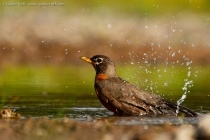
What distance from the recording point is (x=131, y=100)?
10.6 meters

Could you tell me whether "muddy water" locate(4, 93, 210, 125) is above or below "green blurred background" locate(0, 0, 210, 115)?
below

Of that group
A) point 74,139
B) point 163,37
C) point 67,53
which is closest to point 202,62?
point 163,37

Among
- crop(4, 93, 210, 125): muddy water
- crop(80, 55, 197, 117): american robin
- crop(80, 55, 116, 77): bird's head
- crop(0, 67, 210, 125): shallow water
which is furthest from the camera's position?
crop(80, 55, 116, 77): bird's head

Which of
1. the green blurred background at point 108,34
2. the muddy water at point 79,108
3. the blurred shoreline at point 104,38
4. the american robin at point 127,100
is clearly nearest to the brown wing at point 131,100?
the american robin at point 127,100

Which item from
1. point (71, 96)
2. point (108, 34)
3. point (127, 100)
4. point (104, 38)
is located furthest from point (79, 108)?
point (108, 34)

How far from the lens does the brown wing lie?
1047 cm

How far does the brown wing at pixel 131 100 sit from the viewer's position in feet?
34.3

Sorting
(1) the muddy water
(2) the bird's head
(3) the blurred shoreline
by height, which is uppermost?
(3) the blurred shoreline

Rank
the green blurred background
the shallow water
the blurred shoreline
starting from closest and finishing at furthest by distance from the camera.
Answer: the shallow water, the green blurred background, the blurred shoreline

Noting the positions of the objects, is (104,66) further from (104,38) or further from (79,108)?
(104,38)

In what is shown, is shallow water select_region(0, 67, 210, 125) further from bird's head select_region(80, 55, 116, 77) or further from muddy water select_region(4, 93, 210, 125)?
bird's head select_region(80, 55, 116, 77)

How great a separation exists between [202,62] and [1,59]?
24.7 ft

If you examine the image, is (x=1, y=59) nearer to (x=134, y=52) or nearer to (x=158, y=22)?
(x=134, y=52)

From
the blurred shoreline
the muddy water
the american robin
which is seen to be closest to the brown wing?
the american robin
